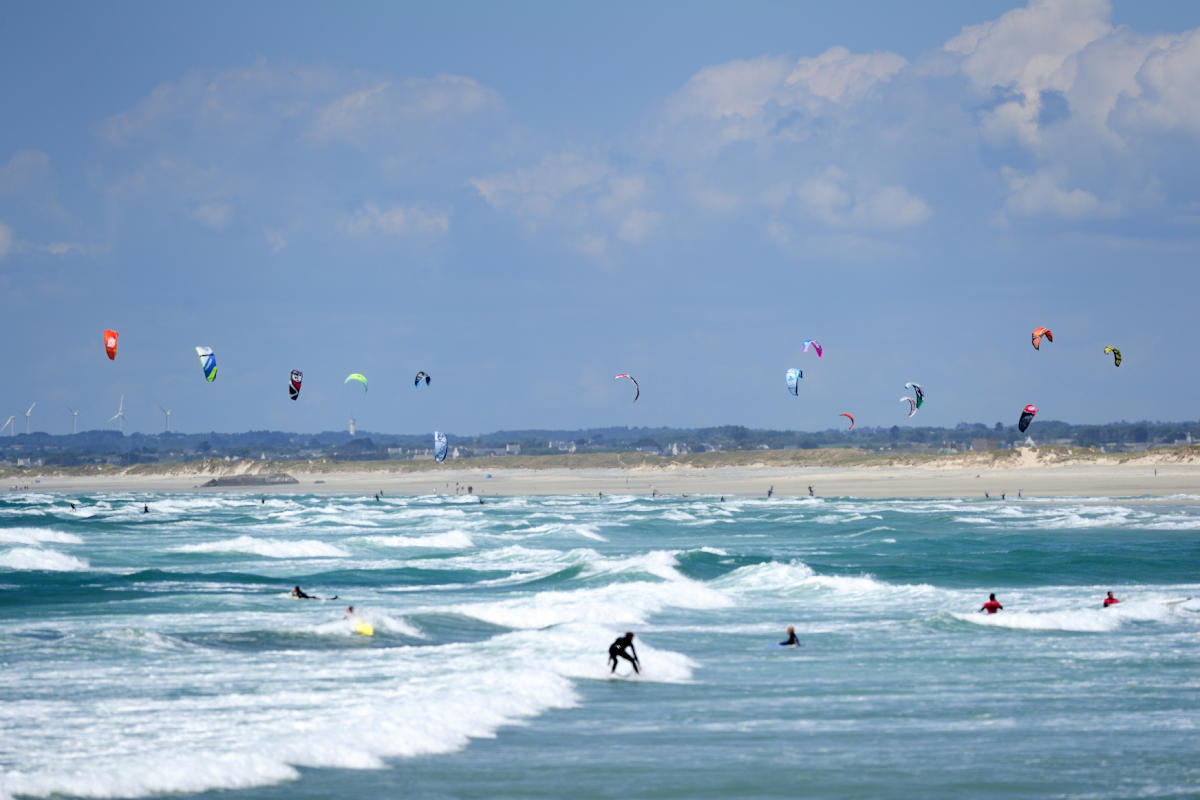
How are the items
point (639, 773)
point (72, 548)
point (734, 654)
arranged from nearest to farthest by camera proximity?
point (639, 773)
point (734, 654)
point (72, 548)

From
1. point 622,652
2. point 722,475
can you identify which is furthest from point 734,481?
point 622,652

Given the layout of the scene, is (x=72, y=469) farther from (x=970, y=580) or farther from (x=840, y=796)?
(x=840, y=796)

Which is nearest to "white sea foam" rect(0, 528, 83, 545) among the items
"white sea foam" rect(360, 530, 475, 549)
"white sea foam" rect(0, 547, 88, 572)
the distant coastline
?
"white sea foam" rect(0, 547, 88, 572)

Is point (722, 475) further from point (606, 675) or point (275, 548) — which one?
point (606, 675)

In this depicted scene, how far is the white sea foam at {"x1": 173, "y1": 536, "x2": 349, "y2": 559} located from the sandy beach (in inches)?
1343

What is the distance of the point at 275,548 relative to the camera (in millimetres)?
38094

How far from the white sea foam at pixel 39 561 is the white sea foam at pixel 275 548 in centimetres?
356

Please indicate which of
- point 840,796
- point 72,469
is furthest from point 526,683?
point 72,469

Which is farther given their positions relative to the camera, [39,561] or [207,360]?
[207,360]

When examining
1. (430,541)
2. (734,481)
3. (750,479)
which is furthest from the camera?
(750,479)

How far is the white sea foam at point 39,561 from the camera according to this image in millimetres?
32781

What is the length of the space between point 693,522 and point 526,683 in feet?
111

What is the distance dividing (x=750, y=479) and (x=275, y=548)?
5556 cm

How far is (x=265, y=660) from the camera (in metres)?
17.4
